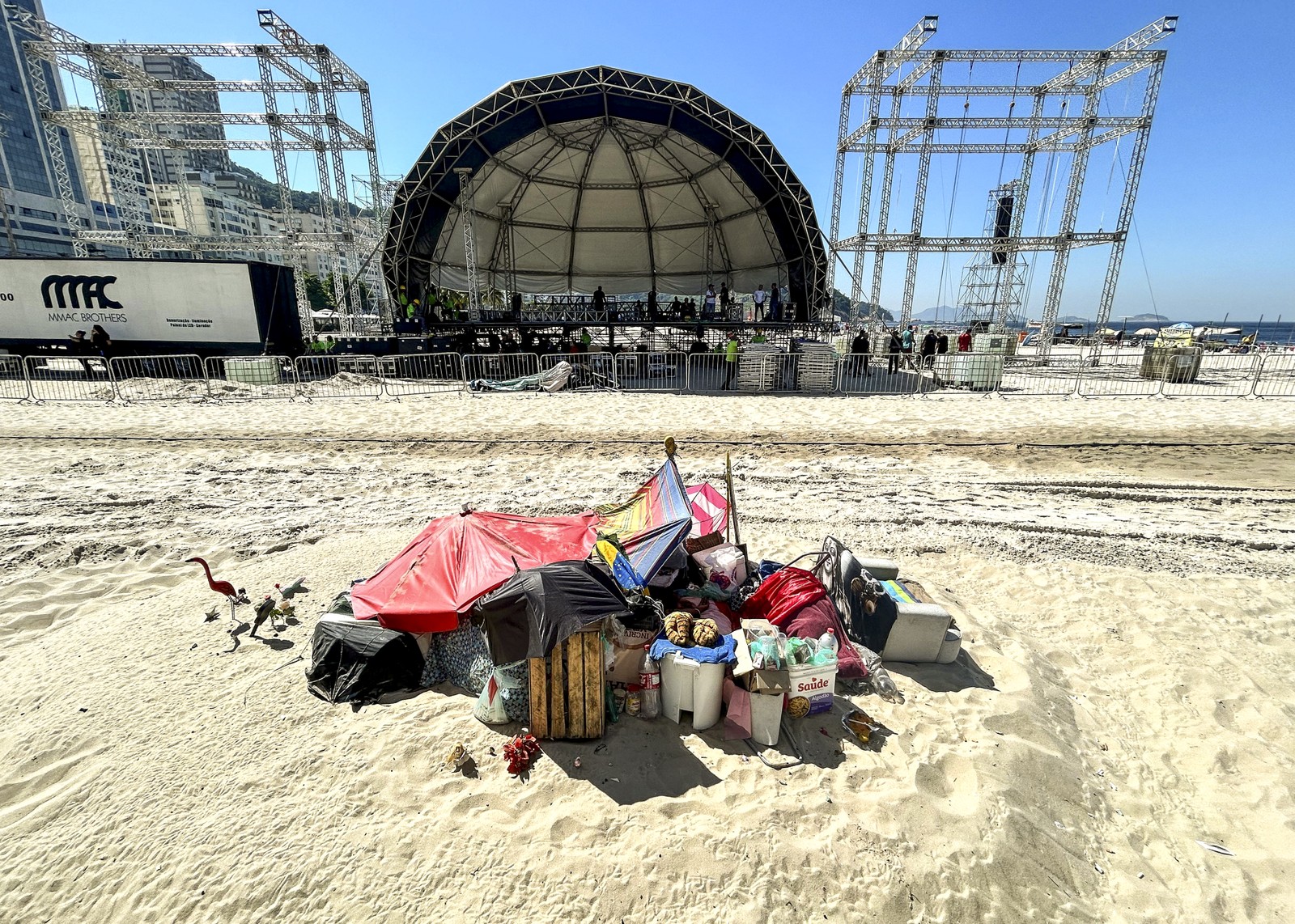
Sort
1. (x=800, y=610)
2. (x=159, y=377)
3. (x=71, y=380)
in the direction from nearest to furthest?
1. (x=800, y=610)
2. (x=71, y=380)
3. (x=159, y=377)

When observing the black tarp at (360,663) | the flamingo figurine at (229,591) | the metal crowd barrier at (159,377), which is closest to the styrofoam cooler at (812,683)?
the black tarp at (360,663)

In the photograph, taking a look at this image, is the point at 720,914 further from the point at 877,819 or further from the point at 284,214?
the point at 284,214

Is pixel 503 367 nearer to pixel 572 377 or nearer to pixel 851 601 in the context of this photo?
pixel 572 377

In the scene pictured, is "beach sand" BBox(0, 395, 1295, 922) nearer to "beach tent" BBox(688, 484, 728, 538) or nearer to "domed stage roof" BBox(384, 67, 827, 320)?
"beach tent" BBox(688, 484, 728, 538)

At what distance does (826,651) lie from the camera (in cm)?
423

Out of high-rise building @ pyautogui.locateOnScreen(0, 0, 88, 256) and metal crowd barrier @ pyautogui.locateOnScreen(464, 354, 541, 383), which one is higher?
high-rise building @ pyautogui.locateOnScreen(0, 0, 88, 256)

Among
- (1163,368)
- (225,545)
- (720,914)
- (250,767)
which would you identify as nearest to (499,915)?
(720,914)

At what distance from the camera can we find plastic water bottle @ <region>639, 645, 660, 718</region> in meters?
4.26

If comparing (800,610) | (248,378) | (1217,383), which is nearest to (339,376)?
(248,378)

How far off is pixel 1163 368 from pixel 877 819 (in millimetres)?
24563

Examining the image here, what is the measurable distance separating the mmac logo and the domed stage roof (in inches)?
367

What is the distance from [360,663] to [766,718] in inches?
132

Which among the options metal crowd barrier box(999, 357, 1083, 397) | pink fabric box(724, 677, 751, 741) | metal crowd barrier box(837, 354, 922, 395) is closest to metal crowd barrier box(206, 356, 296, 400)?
pink fabric box(724, 677, 751, 741)

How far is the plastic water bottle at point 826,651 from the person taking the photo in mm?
4203
